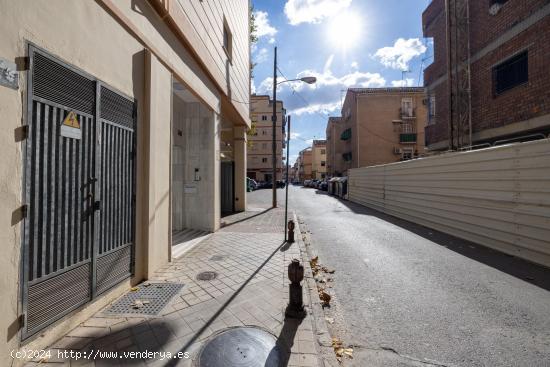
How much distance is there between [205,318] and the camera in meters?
2.89

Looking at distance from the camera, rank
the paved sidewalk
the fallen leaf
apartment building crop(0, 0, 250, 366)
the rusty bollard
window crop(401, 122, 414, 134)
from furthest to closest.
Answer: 1. window crop(401, 122, 414, 134)
2. the fallen leaf
3. the rusty bollard
4. the paved sidewalk
5. apartment building crop(0, 0, 250, 366)

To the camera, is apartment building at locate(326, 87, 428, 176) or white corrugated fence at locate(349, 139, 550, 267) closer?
white corrugated fence at locate(349, 139, 550, 267)

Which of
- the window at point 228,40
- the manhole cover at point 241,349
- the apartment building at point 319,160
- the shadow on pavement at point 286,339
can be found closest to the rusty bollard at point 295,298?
the shadow on pavement at point 286,339

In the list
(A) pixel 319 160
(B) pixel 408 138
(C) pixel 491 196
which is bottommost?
(C) pixel 491 196

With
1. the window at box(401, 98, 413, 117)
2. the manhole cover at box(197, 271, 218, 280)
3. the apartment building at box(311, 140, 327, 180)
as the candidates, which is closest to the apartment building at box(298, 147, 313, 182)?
the apartment building at box(311, 140, 327, 180)

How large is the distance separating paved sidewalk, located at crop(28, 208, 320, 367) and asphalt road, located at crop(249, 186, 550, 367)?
0.70m

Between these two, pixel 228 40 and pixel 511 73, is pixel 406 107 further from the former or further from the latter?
pixel 228 40

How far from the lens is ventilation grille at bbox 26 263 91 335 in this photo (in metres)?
2.30

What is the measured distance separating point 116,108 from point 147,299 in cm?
269

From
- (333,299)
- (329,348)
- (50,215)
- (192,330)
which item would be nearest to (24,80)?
(50,215)

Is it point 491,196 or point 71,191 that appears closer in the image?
point 71,191

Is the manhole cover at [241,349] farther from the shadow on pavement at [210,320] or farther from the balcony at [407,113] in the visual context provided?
the balcony at [407,113]

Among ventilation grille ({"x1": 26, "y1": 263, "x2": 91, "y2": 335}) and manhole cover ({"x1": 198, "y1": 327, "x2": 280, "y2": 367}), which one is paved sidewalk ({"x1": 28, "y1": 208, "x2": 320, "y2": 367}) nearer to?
manhole cover ({"x1": 198, "y1": 327, "x2": 280, "y2": 367})

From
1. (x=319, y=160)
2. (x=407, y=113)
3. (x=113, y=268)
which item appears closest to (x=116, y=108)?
(x=113, y=268)
